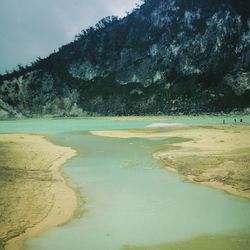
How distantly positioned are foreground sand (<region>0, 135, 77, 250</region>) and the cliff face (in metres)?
86.8

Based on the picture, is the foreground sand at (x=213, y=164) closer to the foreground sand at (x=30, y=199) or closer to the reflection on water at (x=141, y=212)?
the reflection on water at (x=141, y=212)

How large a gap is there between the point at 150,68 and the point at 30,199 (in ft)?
362

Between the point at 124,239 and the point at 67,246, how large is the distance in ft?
5.15

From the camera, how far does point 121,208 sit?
44.2ft

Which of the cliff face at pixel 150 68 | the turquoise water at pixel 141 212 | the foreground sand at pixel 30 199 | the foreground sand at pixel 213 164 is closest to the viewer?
the turquoise water at pixel 141 212

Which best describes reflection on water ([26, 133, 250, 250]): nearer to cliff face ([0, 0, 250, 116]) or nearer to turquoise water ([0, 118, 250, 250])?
turquoise water ([0, 118, 250, 250])

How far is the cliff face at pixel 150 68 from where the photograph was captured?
10812 centimetres

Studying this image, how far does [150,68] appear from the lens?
122 metres

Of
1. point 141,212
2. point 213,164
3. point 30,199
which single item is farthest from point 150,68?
point 141,212

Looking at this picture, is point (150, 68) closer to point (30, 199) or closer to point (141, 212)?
point (30, 199)

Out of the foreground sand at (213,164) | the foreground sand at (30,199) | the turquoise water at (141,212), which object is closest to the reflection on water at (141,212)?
the turquoise water at (141,212)

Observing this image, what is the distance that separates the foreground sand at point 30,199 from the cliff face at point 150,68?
86.8 m

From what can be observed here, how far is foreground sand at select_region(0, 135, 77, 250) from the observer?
11.1 meters

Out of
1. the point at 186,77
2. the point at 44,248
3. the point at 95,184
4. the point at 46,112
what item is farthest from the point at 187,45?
the point at 44,248
